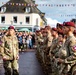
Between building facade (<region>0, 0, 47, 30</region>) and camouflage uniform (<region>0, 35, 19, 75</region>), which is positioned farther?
building facade (<region>0, 0, 47, 30</region>)

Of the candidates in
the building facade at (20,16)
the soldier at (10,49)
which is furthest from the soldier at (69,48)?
the building facade at (20,16)

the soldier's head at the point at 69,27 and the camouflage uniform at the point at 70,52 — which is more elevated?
the soldier's head at the point at 69,27

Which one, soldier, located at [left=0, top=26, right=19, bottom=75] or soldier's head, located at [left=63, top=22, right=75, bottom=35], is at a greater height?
soldier's head, located at [left=63, top=22, right=75, bottom=35]

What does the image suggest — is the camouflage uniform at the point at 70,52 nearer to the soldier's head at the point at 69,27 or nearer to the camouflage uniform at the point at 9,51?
the soldier's head at the point at 69,27

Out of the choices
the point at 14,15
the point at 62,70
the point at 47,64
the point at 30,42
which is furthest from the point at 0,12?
the point at 62,70

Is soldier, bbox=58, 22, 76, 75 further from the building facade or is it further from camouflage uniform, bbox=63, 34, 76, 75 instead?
the building facade

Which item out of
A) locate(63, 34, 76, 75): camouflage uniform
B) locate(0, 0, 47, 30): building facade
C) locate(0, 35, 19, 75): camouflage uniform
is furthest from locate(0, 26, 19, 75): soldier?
locate(0, 0, 47, 30): building facade

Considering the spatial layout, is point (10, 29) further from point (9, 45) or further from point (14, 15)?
point (14, 15)

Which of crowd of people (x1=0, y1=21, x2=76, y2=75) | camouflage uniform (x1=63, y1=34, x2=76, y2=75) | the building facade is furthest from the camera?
the building facade

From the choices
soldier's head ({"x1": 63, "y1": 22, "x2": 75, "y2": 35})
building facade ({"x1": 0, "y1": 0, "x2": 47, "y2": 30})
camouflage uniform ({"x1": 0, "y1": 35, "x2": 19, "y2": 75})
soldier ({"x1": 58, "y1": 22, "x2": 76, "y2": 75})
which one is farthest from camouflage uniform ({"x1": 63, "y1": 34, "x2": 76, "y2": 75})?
building facade ({"x1": 0, "y1": 0, "x2": 47, "y2": 30})

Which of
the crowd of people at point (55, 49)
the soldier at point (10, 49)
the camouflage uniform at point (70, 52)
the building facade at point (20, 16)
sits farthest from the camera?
the building facade at point (20, 16)

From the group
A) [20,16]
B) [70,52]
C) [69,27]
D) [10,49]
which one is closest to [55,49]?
[10,49]

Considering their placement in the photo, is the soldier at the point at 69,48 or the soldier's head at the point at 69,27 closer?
the soldier at the point at 69,48

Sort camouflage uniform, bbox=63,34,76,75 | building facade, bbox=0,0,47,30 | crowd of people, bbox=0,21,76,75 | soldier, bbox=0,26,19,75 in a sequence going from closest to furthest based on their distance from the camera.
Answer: camouflage uniform, bbox=63,34,76,75 < crowd of people, bbox=0,21,76,75 < soldier, bbox=0,26,19,75 < building facade, bbox=0,0,47,30
